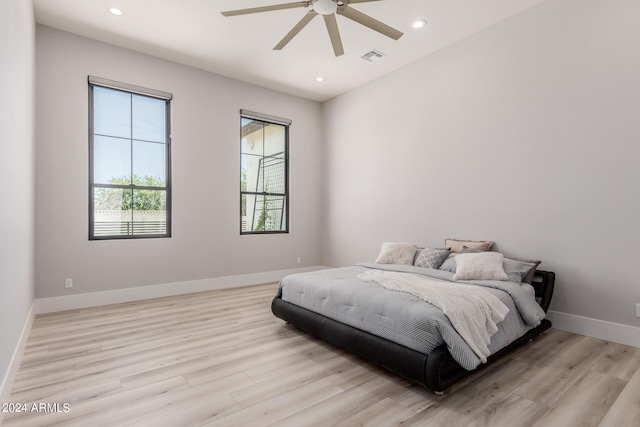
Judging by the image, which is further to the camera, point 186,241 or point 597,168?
point 186,241

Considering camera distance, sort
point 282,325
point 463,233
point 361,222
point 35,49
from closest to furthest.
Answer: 1. point 282,325
2. point 35,49
3. point 463,233
4. point 361,222

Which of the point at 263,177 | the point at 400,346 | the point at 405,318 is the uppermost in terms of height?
the point at 263,177

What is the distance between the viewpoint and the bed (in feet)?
7.18

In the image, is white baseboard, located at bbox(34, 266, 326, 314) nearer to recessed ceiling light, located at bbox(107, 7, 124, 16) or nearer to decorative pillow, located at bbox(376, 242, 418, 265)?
decorative pillow, located at bbox(376, 242, 418, 265)

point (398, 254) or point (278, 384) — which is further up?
point (398, 254)

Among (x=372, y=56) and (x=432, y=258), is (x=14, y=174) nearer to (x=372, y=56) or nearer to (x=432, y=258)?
(x=432, y=258)

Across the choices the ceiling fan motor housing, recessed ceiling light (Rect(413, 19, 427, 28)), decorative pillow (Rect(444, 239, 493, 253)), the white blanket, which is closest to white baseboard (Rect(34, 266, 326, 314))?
decorative pillow (Rect(444, 239, 493, 253))

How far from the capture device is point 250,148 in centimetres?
575

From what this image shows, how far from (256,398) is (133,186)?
3.55 metres

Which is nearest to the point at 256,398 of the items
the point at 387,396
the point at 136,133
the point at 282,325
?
the point at 387,396

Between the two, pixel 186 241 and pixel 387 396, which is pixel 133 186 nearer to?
pixel 186 241

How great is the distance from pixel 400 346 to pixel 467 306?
1.86ft

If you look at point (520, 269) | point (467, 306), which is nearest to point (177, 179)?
point (467, 306)

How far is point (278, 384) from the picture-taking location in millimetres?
2314
